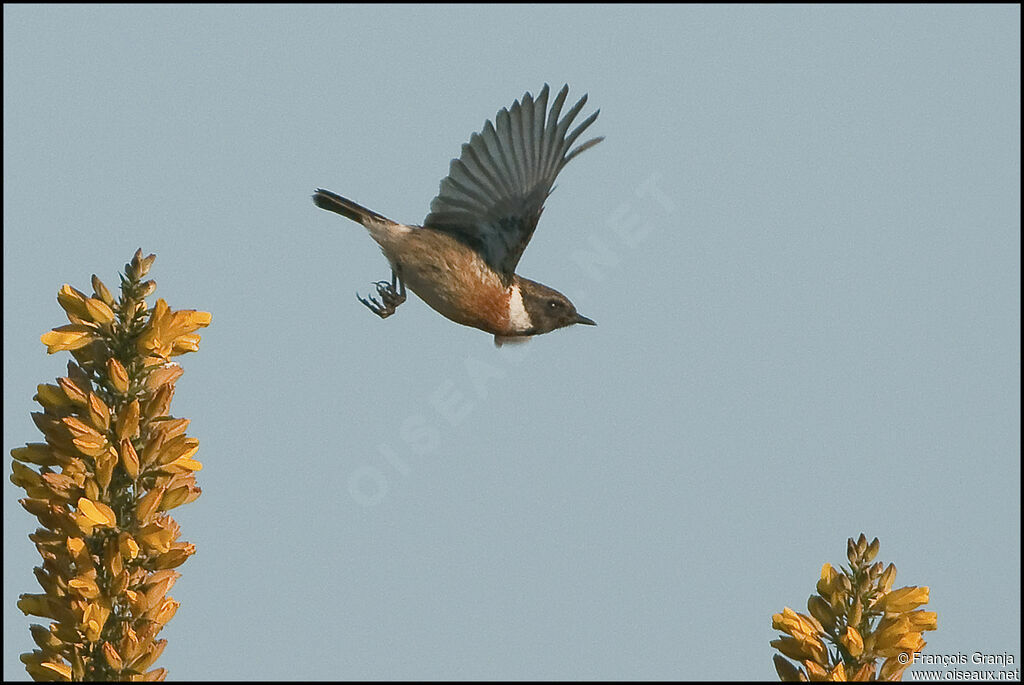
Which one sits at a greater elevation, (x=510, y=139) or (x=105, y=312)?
(x=510, y=139)

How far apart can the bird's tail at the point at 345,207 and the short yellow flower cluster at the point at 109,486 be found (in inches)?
262

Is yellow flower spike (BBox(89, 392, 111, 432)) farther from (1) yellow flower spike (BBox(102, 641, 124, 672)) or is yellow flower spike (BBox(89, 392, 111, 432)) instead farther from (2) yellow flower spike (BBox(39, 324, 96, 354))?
(1) yellow flower spike (BBox(102, 641, 124, 672))

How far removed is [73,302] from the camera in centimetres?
494

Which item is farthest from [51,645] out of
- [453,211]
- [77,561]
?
[453,211]

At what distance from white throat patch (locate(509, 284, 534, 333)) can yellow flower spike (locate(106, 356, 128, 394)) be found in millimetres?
7306

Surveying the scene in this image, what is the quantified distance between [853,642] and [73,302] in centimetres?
306

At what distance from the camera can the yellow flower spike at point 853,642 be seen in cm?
503

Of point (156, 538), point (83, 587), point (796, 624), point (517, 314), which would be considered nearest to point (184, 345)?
point (156, 538)

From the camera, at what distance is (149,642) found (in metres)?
4.85

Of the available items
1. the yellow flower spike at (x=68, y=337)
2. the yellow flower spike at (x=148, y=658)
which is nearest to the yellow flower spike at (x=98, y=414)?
the yellow flower spike at (x=68, y=337)

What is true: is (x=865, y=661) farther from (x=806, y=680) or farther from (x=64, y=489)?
(x=64, y=489)

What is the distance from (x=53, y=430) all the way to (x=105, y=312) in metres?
0.45

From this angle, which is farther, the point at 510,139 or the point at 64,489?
the point at 510,139

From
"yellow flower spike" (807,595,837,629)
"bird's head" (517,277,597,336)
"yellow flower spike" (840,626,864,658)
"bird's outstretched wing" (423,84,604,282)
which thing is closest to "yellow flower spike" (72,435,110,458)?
"yellow flower spike" (807,595,837,629)
